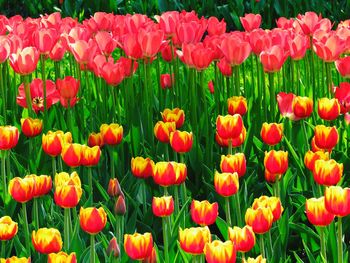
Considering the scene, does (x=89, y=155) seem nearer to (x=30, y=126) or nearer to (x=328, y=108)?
(x=30, y=126)

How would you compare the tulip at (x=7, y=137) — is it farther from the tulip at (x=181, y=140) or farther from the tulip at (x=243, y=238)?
the tulip at (x=243, y=238)

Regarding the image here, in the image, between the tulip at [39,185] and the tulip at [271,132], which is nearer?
the tulip at [39,185]

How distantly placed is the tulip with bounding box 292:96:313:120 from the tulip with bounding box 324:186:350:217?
3.74 feet

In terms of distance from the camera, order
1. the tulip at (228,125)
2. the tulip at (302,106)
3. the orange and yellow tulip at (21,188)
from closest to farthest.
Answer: the orange and yellow tulip at (21,188) → the tulip at (228,125) → the tulip at (302,106)

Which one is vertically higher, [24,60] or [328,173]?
[24,60]

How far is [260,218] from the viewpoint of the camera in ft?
7.06

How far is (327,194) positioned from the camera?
2029 millimetres

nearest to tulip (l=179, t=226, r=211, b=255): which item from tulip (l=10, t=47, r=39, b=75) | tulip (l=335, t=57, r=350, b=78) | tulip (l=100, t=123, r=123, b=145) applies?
tulip (l=100, t=123, r=123, b=145)

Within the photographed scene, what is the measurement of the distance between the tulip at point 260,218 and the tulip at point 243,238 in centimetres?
9

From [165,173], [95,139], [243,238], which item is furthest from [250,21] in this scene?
[243,238]

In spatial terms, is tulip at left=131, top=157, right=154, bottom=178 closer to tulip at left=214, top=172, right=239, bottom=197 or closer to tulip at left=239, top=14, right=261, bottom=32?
tulip at left=214, top=172, right=239, bottom=197

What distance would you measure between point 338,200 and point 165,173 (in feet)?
2.01

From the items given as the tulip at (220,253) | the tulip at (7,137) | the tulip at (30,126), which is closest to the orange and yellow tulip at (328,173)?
the tulip at (220,253)

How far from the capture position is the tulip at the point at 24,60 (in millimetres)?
3314
